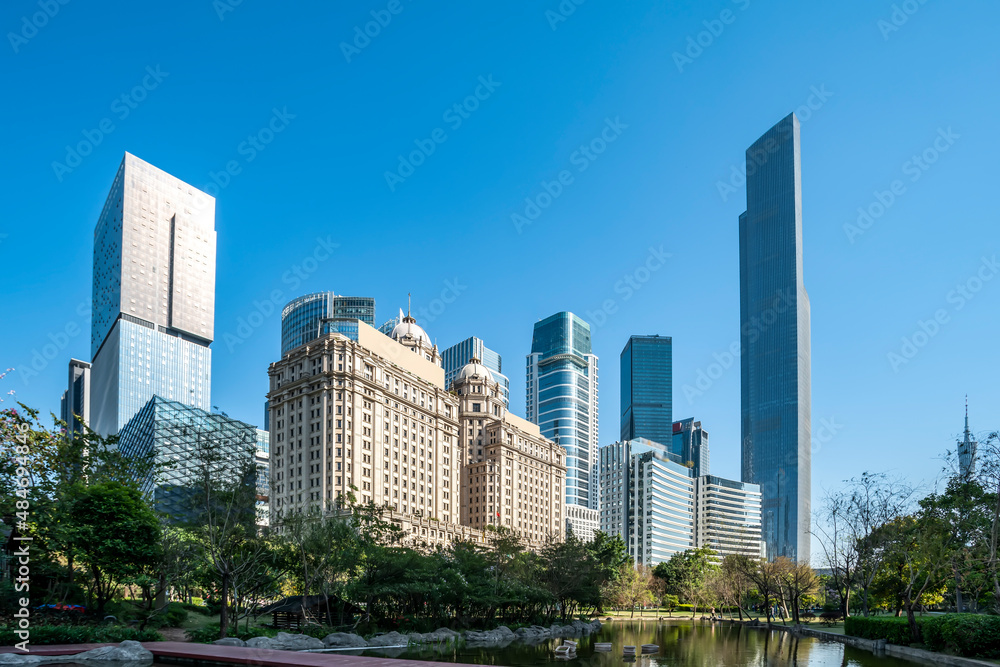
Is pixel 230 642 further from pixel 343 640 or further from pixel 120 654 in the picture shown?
pixel 343 640

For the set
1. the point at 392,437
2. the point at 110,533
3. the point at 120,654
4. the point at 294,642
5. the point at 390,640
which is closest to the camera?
the point at 120,654

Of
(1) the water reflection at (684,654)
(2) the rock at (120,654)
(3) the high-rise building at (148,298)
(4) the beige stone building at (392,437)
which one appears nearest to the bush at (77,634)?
(2) the rock at (120,654)

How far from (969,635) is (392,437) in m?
82.7

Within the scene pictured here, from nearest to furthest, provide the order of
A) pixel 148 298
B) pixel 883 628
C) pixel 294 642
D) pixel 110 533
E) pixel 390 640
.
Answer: pixel 294 642 < pixel 110 533 < pixel 390 640 < pixel 883 628 < pixel 148 298

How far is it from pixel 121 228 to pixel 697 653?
169m

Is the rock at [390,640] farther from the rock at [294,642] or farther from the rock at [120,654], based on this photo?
the rock at [120,654]

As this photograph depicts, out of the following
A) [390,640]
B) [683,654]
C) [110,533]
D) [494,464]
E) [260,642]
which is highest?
[494,464]

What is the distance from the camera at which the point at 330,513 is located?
8850 centimetres

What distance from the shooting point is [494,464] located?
448 ft

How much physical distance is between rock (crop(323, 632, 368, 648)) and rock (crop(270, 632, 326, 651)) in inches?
36.4

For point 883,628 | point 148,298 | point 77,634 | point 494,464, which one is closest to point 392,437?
point 494,464

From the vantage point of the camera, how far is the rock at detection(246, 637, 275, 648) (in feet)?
114

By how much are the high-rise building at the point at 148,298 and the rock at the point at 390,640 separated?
444 ft

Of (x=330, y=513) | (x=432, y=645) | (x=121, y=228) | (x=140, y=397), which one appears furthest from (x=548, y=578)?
(x=121, y=228)
